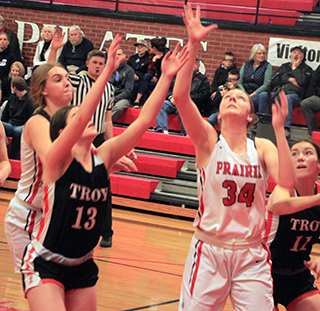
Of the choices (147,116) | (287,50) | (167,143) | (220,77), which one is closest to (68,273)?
(147,116)

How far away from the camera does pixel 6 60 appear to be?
37.2 ft

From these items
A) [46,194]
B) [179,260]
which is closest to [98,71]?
[179,260]

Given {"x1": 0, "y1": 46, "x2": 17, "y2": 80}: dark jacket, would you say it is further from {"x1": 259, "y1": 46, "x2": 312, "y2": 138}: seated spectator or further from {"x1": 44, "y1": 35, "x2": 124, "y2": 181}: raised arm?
{"x1": 44, "y1": 35, "x2": 124, "y2": 181}: raised arm

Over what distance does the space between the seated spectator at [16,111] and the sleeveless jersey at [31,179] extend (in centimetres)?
646

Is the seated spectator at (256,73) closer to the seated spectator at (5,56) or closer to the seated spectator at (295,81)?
the seated spectator at (295,81)

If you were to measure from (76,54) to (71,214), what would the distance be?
29.0 feet

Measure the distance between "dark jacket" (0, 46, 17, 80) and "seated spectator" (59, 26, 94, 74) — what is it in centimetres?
119

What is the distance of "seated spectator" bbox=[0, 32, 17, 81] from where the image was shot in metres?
11.3

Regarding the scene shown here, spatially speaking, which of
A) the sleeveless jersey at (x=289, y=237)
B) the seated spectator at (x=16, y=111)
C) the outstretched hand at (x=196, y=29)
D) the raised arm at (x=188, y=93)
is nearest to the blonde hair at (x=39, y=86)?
the raised arm at (x=188, y=93)

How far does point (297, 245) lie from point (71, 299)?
1611mm

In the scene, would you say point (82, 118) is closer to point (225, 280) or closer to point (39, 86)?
point (39, 86)

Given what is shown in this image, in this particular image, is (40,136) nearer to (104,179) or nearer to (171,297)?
(104,179)

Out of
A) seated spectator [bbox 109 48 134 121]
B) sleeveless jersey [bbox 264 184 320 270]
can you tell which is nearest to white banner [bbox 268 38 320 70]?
seated spectator [bbox 109 48 134 121]

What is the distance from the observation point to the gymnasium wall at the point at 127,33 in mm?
11367
